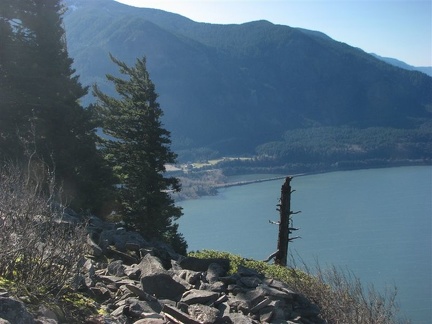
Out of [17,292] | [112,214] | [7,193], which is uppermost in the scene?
[7,193]

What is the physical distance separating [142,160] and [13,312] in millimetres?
14328

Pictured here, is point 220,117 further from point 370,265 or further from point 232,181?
point 370,265

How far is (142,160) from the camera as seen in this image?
731 inches

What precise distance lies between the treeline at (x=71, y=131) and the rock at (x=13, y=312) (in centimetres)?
1126

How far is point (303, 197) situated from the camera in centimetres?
8862

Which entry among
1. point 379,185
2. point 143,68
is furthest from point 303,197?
point 143,68

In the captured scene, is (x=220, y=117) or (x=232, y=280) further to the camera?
(x=220, y=117)

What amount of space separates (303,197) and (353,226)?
26082 mm

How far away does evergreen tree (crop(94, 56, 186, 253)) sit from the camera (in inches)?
708

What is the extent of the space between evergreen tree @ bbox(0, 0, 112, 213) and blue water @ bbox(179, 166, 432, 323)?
A: 1008 cm

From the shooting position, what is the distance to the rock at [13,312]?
429 centimetres

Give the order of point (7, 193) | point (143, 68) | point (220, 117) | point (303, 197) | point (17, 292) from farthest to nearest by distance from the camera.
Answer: point (220, 117) → point (303, 197) → point (143, 68) → point (7, 193) → point (17, 292)

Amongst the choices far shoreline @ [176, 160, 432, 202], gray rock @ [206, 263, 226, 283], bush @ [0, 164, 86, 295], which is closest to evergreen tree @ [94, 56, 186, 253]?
gray rock @ [206, 263, 226, 283]

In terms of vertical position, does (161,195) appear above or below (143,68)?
below
